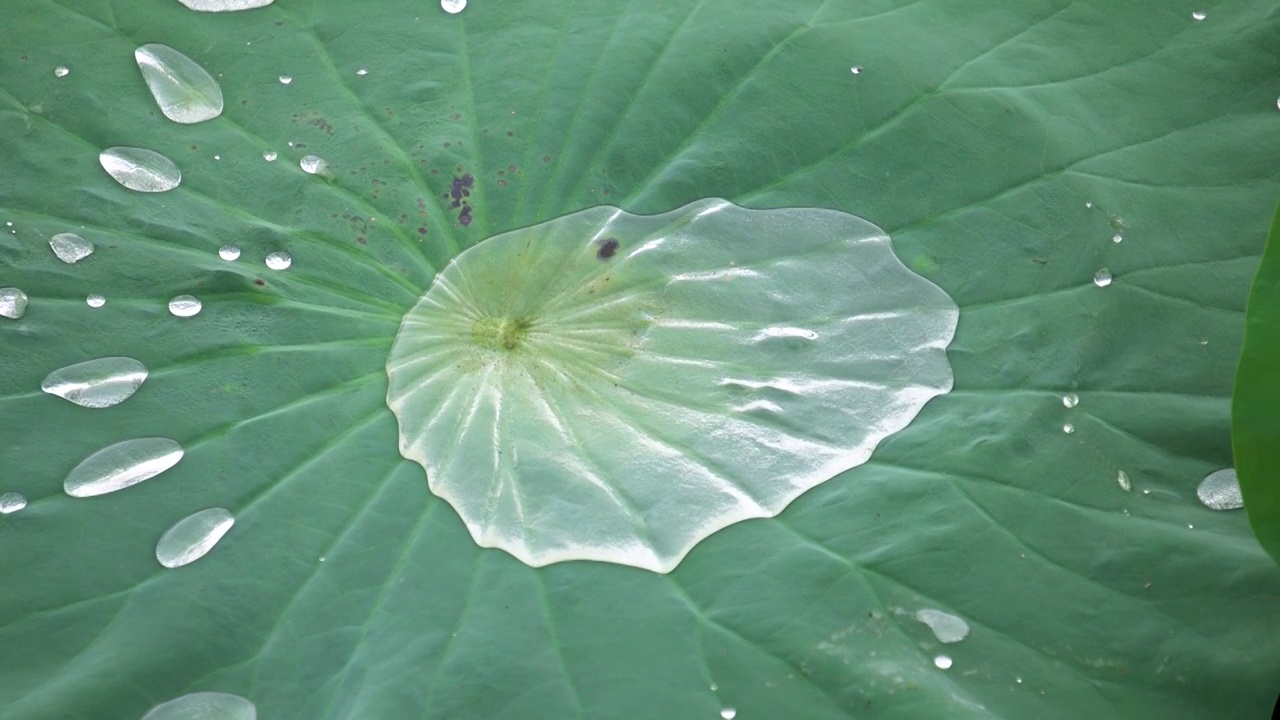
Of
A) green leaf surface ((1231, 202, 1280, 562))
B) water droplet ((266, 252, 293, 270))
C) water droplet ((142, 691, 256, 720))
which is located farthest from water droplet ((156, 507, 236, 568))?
green leaf surface ((1231, 202, 1280, 562))

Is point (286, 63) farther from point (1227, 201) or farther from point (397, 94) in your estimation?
point (1227, 201)

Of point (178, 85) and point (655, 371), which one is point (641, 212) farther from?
point (178, 85)

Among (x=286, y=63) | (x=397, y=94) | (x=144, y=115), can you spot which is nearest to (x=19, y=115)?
(x=144, y=115)

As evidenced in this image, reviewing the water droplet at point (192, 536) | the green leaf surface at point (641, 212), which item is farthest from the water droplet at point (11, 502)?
the water droplet at point (192, 536)

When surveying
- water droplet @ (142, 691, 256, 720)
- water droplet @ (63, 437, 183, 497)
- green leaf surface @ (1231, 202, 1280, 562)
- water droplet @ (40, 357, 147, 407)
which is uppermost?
water droplet @ (40, 357, 147, 407)

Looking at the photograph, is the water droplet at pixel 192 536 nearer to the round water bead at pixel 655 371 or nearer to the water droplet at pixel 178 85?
the round water bead at pixel 655 371

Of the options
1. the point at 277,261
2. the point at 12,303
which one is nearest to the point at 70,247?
the point at 12,303

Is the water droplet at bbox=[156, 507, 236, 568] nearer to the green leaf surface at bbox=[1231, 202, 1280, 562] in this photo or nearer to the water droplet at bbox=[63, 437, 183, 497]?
the water droplet at bbox=[63, 437, 183, 497]
